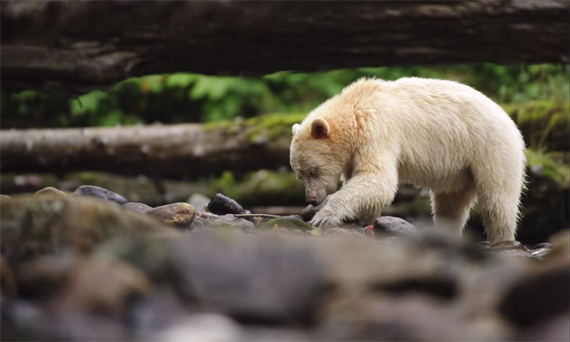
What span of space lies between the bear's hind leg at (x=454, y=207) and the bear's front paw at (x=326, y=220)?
132cm

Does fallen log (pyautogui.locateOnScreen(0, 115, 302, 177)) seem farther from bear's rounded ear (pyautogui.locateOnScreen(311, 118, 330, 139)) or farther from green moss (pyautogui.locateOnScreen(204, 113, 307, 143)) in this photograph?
bear's rounded ear (pyautogui.locateOnScreen(311, 118, 330, 139))

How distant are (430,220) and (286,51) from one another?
2.93m

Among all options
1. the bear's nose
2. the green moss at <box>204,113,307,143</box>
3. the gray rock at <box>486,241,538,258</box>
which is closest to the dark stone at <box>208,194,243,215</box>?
the bear's nose

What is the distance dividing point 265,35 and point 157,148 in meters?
3.64

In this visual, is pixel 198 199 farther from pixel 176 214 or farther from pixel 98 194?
pixel 176 214

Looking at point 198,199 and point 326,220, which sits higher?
point 326,220

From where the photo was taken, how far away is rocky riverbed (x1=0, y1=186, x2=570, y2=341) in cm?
186

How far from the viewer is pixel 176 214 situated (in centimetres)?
407

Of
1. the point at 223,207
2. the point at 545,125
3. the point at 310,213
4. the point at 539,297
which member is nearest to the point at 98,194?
the point at 223,207

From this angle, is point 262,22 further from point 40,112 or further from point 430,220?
point 40,112

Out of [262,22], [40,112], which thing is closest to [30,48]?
[262,22]

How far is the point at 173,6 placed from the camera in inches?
218

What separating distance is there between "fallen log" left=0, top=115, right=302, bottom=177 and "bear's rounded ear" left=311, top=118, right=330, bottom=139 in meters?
2.95

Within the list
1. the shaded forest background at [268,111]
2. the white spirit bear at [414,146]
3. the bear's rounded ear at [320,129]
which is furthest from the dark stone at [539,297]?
the shaded forest background at [268,111]
